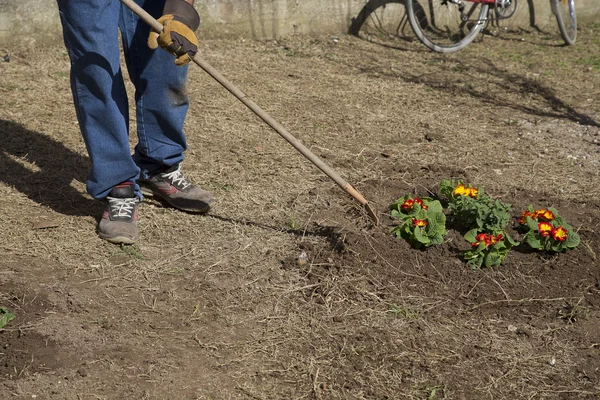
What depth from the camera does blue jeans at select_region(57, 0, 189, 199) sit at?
3469mm

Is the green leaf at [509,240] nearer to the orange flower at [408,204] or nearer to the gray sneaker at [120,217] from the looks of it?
the orange flower at [408,204]

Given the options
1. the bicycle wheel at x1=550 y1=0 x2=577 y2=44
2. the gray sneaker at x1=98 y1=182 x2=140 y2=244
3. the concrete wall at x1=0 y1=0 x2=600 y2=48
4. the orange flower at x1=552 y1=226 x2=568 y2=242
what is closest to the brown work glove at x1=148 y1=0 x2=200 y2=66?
the gray sneaker at x1=98 y1=182 x2=140 y2=244

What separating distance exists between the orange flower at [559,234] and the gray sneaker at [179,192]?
1.79 m

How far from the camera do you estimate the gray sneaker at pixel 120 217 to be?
379 cm

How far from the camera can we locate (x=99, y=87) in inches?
140

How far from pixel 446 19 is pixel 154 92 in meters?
5.01

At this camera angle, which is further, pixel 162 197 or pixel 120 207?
pixel 162 197

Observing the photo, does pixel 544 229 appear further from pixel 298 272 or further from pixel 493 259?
pixel 298 272

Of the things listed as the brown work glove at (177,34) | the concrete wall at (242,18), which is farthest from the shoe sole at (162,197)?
the concrete wall at (242,18)

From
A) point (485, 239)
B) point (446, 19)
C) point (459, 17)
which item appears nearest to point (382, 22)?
point (446, 19)

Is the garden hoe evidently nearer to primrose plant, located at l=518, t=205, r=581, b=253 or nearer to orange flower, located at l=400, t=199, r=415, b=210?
orange flower, located at l=400, t=199, r=415, b=210

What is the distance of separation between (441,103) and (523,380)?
349 centimetres

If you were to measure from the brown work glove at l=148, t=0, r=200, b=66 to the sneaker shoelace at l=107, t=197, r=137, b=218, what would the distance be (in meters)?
0.83

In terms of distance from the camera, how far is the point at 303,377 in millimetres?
2975
